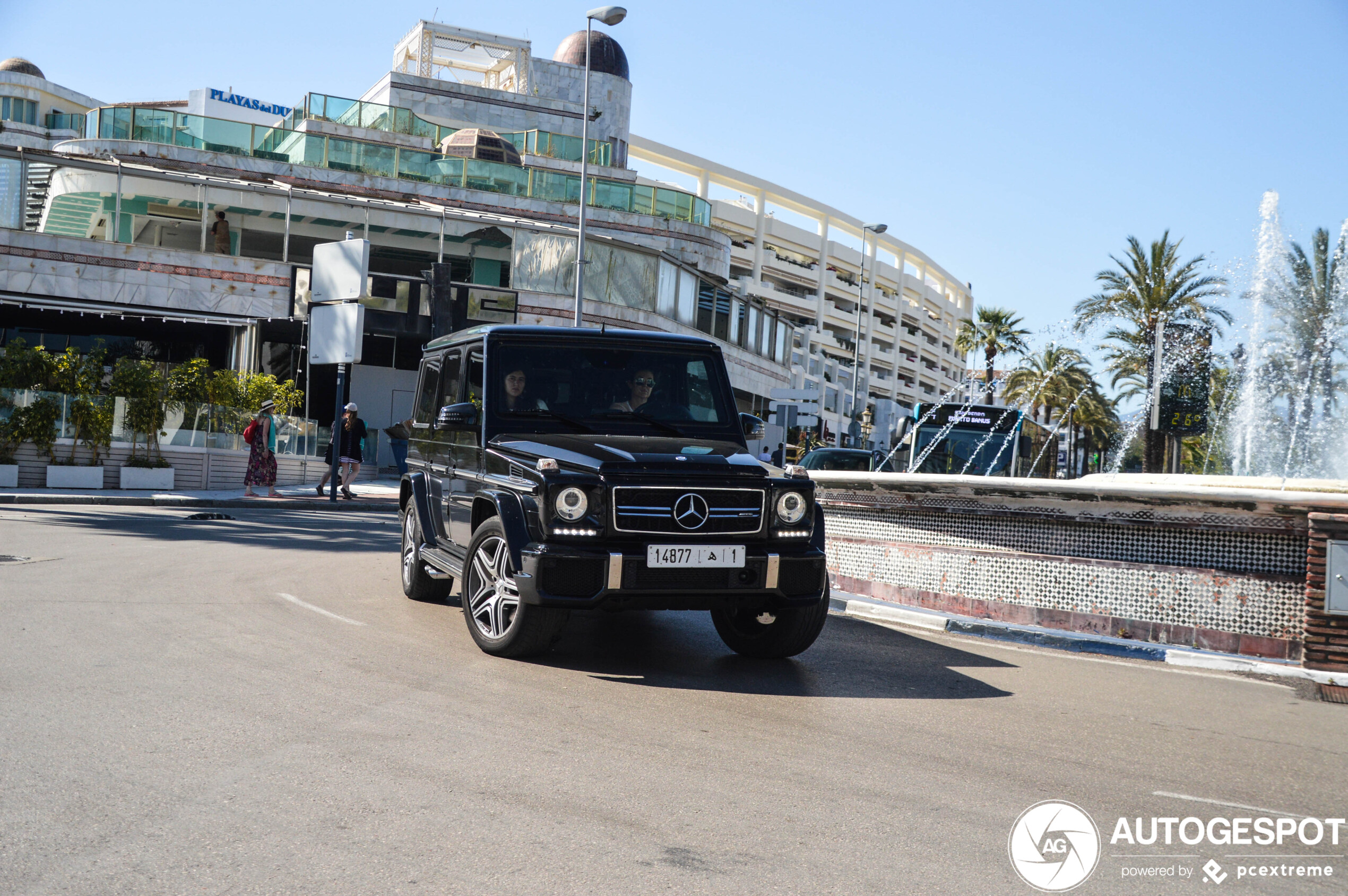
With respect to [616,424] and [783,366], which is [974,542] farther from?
[783,366]

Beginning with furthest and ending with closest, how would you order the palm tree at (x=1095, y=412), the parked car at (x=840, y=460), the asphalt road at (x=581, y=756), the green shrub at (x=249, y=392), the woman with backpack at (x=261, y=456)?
1. the palm tree at (x=1095, y=412)
2. the parked car at (x=840, y=460)
3. the green shrub at (x=249, y=392)
4. the woman with backpack at (x=261, y=456)
5. the asphalt road at (x=581, y=756)

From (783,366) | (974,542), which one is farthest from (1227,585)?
(783,366)

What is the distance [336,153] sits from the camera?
42062 millimetres

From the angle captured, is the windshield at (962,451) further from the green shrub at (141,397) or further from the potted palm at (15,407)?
the potted palm at (15,407)

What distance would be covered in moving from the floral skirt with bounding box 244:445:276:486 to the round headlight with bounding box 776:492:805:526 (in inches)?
697

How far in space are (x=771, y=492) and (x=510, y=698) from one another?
1.98m

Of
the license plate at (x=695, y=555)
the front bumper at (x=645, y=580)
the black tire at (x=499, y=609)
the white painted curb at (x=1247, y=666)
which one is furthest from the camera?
the white painted curb at (x=1247, y=666)

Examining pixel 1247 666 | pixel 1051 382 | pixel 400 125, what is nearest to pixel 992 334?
pixel 1051 382

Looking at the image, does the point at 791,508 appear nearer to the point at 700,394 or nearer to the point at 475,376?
the point at 700,394

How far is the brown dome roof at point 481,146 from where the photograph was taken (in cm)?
4950

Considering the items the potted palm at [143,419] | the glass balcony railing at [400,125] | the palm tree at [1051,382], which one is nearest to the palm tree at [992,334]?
the palm tree at [1051,382]

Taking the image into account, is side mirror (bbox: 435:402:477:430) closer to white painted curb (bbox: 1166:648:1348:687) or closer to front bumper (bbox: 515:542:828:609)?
front bumper (bbox: 515:542:828:609)

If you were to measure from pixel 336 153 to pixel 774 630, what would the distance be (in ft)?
128

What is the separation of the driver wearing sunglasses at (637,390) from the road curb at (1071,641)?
3369 mm
